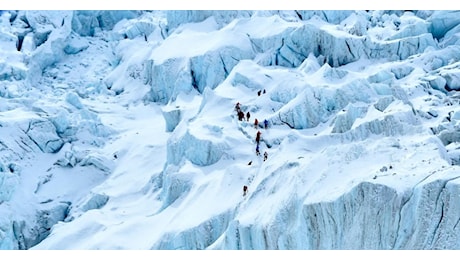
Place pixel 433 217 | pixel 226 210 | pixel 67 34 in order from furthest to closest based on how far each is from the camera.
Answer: pixel 67 34
pixel 226 210
pixel 433 217

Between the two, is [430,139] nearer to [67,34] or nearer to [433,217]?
[433,217]

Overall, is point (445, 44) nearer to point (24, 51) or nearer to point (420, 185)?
point (420, 185)

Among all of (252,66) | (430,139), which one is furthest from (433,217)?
(252,66)

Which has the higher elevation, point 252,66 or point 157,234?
point 252,66

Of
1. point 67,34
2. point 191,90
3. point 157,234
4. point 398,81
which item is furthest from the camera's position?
point 67,34

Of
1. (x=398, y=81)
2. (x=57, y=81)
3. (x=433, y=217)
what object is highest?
(x=433, y=217)

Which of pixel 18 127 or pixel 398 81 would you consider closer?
pixel 398 81
